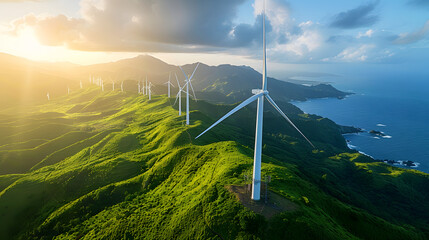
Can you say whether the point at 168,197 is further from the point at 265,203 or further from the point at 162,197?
the point at 265,203

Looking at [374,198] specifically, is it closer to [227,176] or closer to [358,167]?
[358,167]

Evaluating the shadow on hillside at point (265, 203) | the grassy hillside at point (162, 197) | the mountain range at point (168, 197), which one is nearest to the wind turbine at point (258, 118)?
the shadow on hillside at point (265, 203)

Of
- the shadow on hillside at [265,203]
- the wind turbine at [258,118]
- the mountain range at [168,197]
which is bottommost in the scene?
the mountain range at [168,197]

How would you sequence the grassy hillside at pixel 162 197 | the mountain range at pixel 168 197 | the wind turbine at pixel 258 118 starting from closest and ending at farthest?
the wind turbine at pixel 258 118 < the mountain range at pixel 168 197 < the grassy hillside at pixel 162 197

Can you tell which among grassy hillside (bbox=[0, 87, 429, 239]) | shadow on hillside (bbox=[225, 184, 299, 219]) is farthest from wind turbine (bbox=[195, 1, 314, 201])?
grassy hillside (bbox=[0, 87, 429, 239])

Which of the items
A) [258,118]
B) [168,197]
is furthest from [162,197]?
[258,118]

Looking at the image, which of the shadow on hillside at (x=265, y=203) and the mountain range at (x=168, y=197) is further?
the mountain range at (x=168, y=197)

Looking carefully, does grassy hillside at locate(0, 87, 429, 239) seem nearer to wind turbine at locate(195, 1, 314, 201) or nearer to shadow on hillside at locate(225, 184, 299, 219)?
shadow on hillside at locate(225, 184, 299, 219)

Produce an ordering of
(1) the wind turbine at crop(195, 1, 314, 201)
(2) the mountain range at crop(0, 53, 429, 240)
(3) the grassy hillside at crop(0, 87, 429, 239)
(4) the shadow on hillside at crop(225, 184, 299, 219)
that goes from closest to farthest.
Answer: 1. (1) the wind turbine at crop(195, 1, 314, 201)
2. (4) the shadow on hillside at crop(225, 184, 299, 219)
3. (2) the mountain range at crop(0, 53, 429, 240)
4. (3) the grassy hillside at crop(0, 87, 429, 239)

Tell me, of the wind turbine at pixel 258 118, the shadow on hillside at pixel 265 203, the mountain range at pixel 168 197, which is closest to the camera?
the wind turbine at pixel 258 118

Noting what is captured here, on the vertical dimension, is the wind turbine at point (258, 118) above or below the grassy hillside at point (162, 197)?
above

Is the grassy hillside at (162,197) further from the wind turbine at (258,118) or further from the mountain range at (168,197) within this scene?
the wind turbine at (258,118)
